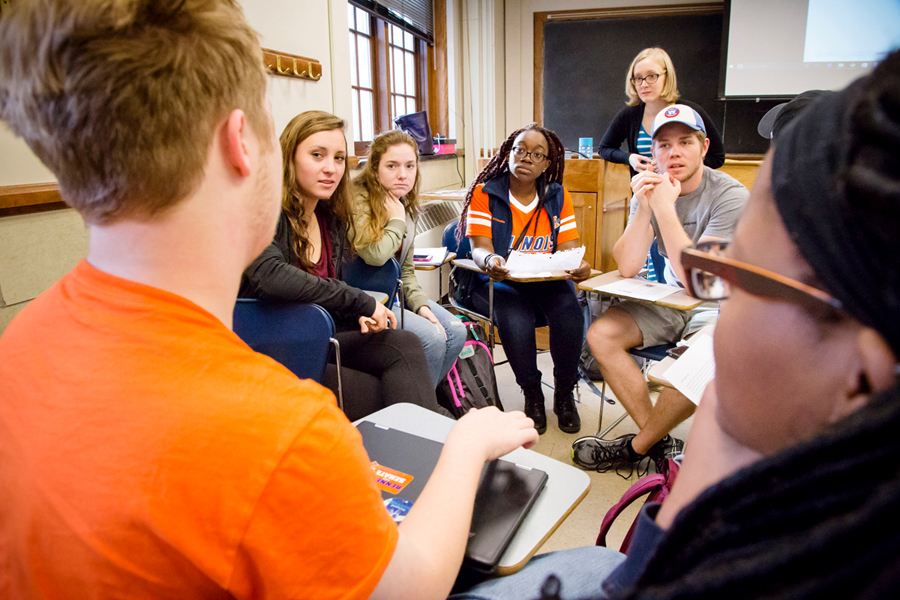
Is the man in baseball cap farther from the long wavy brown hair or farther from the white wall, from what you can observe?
the white wall

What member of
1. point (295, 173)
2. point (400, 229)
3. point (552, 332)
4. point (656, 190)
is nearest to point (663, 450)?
point (552, 332)

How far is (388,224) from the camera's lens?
2.49 m

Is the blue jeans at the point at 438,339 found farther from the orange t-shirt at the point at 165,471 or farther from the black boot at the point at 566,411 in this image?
the orange t-shirt at the point at 165,471

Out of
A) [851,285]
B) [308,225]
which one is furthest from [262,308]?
[851,285]

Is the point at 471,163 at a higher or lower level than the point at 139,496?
higher

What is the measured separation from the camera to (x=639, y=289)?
2.10m

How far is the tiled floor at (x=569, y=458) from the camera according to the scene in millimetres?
1869

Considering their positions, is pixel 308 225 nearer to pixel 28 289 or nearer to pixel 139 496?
pixel 28 289

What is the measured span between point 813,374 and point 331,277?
6.29ft

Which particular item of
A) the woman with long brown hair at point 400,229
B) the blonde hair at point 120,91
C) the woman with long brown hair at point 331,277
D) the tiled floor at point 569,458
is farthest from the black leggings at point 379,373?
the blonde hair at point 120,91

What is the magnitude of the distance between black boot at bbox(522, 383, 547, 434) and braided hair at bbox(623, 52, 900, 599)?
2286mm

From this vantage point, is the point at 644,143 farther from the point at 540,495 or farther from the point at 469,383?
the point at 540,495

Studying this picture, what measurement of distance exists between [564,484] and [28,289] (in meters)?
1.58

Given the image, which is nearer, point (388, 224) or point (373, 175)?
point (388, 224)
